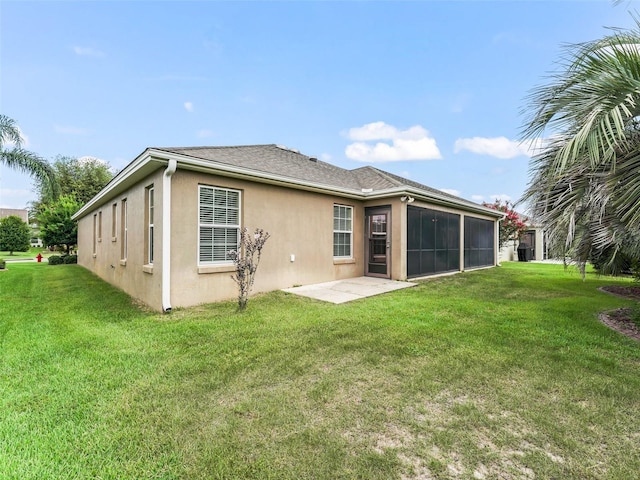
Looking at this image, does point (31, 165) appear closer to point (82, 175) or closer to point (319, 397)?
point (319, 397)

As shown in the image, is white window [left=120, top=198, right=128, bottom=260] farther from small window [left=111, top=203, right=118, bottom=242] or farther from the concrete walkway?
the concrete walkway

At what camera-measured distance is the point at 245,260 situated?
6.37m

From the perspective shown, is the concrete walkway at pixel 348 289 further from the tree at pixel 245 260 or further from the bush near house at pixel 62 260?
the bush near house at pixel 62 260

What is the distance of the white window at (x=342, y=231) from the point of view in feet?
31.7

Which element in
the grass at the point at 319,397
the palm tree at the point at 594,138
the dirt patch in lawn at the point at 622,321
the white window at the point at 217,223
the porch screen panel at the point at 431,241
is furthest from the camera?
the porch screen panel at the point at 431,241

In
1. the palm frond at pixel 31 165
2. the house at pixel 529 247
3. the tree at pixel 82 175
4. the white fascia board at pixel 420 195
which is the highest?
the tree at pixel 82 175

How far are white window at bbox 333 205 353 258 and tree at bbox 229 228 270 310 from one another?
10.2ft

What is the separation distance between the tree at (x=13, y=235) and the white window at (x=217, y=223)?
3589 centimetres

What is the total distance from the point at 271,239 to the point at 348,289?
251 cm

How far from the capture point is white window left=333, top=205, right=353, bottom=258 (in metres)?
9.67

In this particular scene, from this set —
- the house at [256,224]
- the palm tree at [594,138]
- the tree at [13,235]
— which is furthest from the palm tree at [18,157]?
the tree at [13,235]

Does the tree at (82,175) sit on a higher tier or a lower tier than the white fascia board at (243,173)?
higher

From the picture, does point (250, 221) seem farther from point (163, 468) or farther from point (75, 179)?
point (75, 179)

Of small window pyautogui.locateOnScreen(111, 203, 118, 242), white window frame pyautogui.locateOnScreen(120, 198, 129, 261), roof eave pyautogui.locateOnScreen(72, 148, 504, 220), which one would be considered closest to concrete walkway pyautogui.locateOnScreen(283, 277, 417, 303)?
roof eave pyautogui.locateOnScreen(72, 148, 504, 220)
